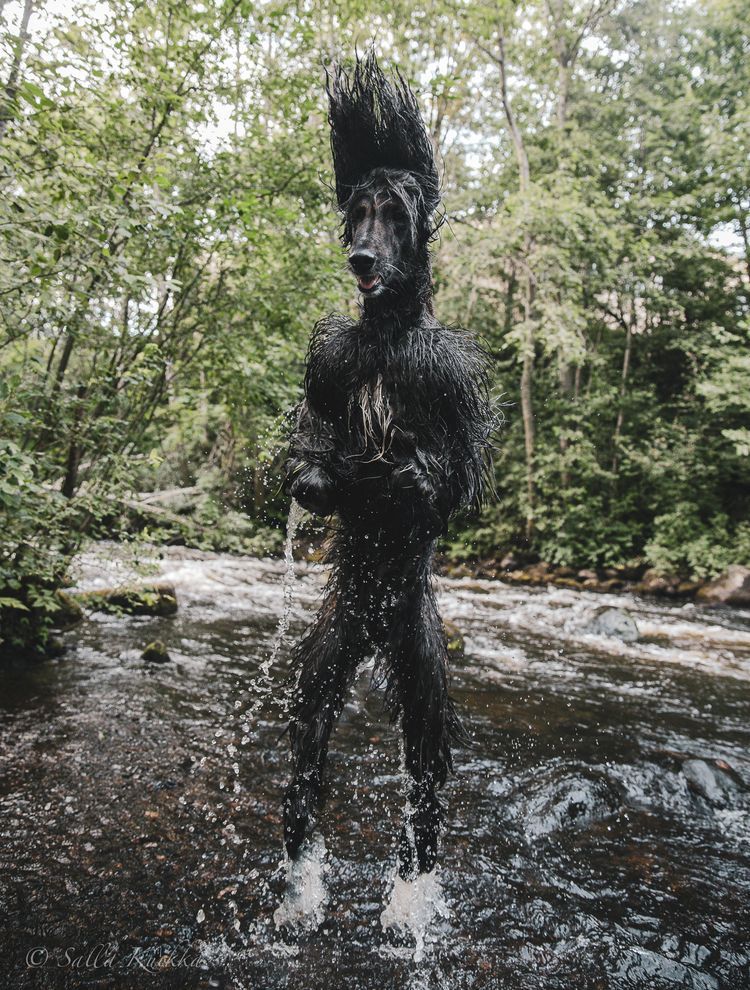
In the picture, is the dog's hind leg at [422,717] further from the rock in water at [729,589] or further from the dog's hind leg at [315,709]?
the rock in water at [729,589]

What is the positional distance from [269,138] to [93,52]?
6.69ft

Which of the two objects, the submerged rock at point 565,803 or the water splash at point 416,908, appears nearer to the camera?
the water splash at point 416,908

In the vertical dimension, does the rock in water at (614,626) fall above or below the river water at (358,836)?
above

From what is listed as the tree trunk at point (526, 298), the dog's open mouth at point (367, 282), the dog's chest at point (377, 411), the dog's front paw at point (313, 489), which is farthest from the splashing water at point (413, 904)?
the tree trunk at point (526, 298)

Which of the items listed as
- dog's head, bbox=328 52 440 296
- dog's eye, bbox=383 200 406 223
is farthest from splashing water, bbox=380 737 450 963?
dog's eye, bbox=383 200 406 223

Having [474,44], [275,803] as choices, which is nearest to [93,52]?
[275,803]

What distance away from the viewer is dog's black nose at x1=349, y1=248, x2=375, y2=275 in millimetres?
2066

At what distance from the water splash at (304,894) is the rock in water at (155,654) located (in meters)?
3.56

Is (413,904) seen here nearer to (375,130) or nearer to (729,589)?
(375,130)

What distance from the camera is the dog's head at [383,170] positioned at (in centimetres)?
221

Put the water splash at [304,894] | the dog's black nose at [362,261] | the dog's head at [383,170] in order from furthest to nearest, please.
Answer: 1. the water splash at [304,894]
2. the dog's head at [383,170]
3. the dog's black nose at [362,261]

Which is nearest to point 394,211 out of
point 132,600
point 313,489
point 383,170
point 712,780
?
point 383,170

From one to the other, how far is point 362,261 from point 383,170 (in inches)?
20.1

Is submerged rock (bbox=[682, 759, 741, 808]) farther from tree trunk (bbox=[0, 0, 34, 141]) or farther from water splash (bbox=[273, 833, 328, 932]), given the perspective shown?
tree trunk (bbox=[0, 0, 34, 141])
